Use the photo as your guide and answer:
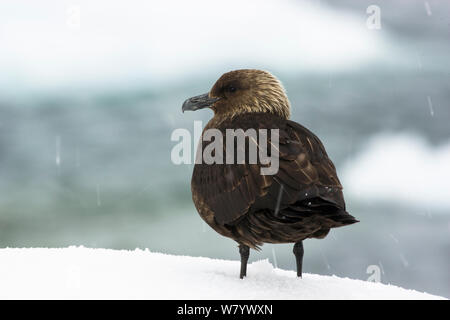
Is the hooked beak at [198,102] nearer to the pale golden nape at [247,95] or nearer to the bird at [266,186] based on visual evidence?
the pale golden nape at [247,95]

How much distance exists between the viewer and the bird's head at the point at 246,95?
19.9 feet

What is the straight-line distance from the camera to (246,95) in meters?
6.06

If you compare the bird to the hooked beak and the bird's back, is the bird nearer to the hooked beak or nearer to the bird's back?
the bird's back

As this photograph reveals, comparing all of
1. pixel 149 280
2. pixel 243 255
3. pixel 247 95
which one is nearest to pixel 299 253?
pixel 243 255

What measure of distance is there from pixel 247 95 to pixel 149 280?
7.26 ft

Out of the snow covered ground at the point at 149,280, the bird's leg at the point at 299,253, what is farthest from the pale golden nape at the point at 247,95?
the snow covered ground at the point at 149,280

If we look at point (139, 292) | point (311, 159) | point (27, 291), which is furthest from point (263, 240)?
point (27, 291)

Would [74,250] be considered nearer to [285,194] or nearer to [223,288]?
[223,288]

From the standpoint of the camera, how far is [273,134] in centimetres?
534

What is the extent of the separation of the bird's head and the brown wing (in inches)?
16.9

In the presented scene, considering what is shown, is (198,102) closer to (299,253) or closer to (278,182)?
(278,182)

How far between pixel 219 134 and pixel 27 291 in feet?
7.54

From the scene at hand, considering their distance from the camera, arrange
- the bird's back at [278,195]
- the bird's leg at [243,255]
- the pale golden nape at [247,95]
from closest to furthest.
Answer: the bird's back at [278,195], the bird's leg at [243,255], the pale golden nape at [247,95]

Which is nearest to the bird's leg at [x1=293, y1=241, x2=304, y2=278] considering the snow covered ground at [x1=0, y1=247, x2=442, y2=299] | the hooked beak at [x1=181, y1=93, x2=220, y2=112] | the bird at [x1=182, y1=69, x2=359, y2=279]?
the bird at [x1=182, y1=69, x2=359, y2=279]
